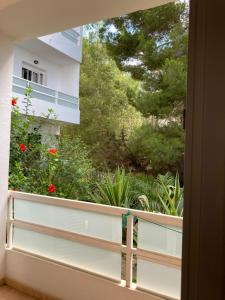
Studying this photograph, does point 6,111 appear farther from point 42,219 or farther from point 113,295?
point 113,295

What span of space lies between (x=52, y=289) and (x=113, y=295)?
0.59 m

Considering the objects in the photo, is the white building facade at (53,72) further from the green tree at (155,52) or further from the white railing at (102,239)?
the white railing at (102,239)

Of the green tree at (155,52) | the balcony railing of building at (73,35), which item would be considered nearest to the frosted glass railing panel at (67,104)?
the balcony railing of building at (73,35)

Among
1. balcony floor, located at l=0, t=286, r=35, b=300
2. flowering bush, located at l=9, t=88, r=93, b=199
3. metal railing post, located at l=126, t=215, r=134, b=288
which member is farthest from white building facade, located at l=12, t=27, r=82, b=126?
metal railing post, located at l=126, t=215, r=134, b=288

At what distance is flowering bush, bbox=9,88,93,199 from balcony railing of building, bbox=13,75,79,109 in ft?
6.35

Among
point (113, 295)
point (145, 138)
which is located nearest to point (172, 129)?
point (145, 138)

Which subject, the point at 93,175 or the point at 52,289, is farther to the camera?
the point at 93,175

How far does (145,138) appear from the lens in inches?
222

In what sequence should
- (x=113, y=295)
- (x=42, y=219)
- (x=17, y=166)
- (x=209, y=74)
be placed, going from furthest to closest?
1. (x=17, y=166)
2. (x=42, y=219)
3. (x=113, y=295)
4. (x=209, y=74)

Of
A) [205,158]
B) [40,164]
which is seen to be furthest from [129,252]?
[40,164]

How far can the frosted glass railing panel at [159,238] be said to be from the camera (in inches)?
72.1

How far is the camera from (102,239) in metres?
2.15

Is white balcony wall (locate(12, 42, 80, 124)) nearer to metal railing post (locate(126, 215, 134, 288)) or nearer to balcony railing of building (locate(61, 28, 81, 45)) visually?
balcony railing of building (locate(61, 28, 81, 45))

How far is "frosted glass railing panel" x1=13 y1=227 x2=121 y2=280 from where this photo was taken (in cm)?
210
